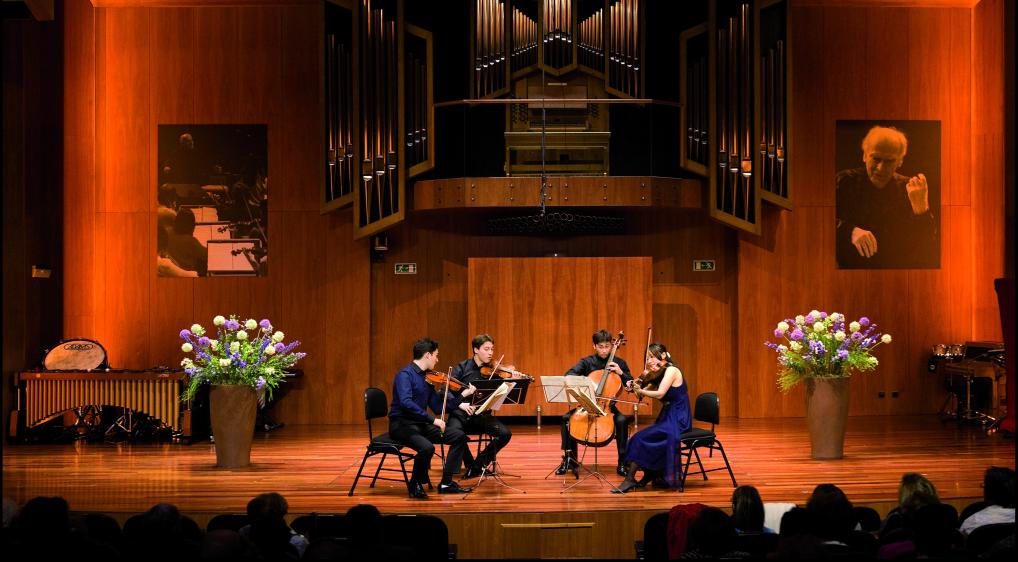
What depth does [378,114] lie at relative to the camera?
34.9 ft

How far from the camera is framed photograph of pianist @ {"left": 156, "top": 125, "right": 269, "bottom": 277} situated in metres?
11.3

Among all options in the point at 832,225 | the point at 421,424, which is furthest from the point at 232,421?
the point at 832,225

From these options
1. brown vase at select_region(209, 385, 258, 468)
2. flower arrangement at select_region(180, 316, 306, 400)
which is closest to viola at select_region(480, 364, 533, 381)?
flower arrangement at select_region(180, 316, 306, 400)

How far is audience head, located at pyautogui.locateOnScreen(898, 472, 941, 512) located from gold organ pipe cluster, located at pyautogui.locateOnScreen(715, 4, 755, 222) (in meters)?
6.17

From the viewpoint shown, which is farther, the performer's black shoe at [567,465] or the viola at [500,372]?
the performer's black shoe at [567,465]

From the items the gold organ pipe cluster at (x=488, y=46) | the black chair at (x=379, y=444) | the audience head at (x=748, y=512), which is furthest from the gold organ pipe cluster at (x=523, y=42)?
the audience head at (x=748, y=512)

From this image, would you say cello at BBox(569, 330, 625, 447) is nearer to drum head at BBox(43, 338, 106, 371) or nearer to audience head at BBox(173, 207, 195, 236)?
drum head at BBox(43, 338, 106, 371)

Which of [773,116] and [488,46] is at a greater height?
[488,46]

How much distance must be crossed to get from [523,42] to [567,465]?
482cm

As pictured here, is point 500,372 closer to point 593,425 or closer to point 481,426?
point 481,426

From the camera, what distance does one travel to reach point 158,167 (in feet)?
37.1

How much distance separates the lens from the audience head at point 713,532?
164 inches

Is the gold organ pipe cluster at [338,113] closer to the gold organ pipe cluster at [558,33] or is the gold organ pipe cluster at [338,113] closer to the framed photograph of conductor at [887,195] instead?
the gold organ pipe cluster at [558,33]

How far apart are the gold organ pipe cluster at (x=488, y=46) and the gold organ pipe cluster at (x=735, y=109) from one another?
7.33ft
